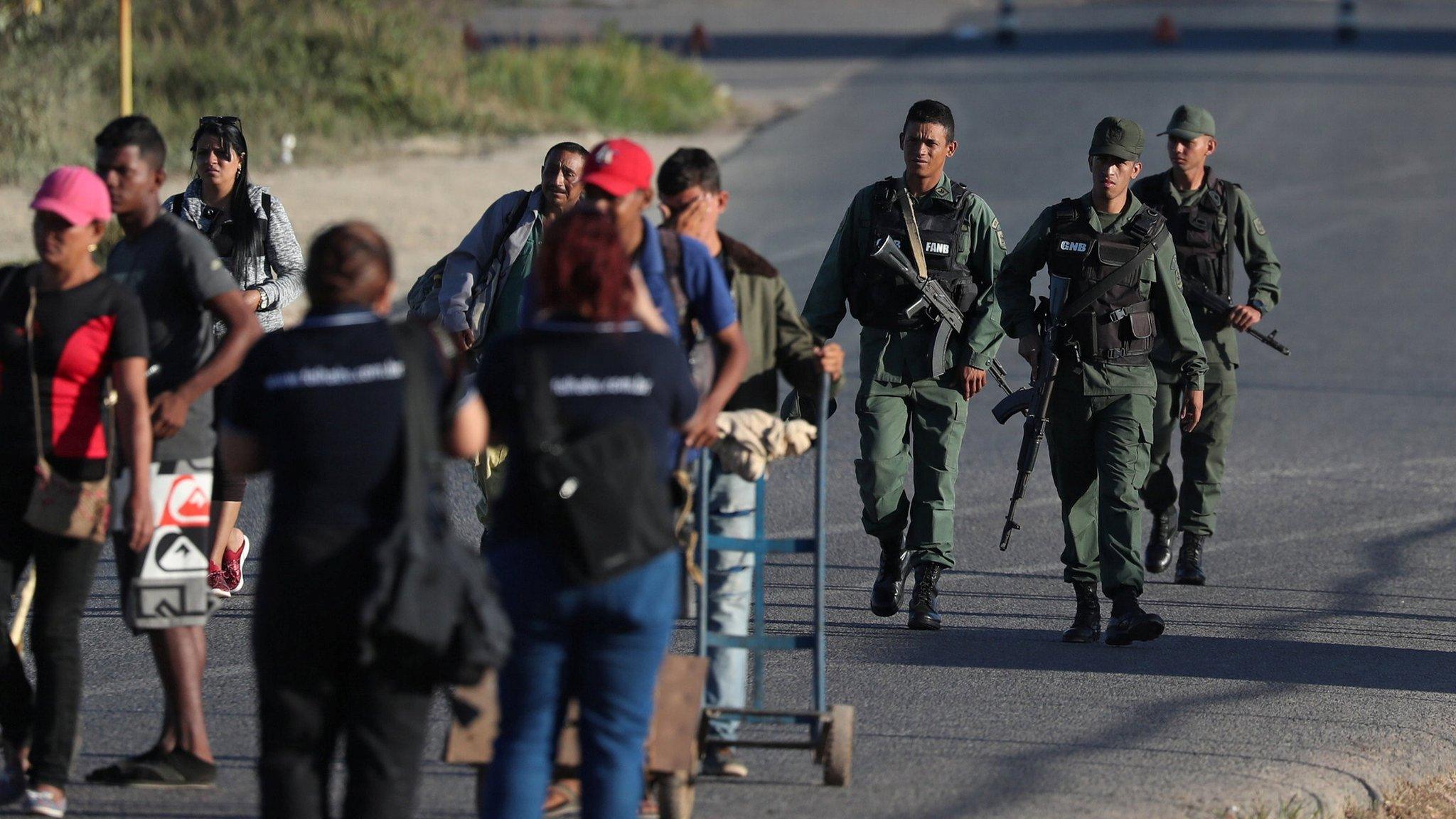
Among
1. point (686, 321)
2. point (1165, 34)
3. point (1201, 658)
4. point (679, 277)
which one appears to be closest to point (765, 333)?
point (686, 321)

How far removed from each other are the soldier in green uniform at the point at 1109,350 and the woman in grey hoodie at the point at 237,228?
2836 mm

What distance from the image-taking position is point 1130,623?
24.4 feet

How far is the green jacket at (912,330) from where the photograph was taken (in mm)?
7551

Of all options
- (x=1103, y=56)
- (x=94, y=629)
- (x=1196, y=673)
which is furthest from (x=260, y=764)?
(x=1103, y=56)

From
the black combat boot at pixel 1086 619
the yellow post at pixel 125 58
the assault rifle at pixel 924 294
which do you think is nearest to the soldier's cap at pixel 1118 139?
the assault rifle at pixel 924 294

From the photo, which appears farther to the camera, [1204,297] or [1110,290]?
[1204,297]

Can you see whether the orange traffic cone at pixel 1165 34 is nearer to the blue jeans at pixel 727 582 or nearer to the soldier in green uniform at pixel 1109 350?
the soldier in green uniform at pixel 1109 350

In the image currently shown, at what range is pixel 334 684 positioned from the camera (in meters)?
4.12

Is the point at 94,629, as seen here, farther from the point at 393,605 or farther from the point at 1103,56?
the point at 1103,56

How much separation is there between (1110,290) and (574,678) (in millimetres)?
3864

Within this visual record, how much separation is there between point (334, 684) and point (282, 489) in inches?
17.2

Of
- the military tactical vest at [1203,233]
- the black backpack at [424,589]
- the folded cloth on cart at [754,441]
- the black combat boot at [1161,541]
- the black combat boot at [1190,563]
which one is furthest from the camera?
the black combat boot at [1161,541]

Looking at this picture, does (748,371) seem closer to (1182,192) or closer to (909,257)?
(909,257)

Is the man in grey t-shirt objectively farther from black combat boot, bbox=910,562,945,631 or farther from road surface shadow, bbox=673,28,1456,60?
road surface shadow, bbox=673,28,1456,60
